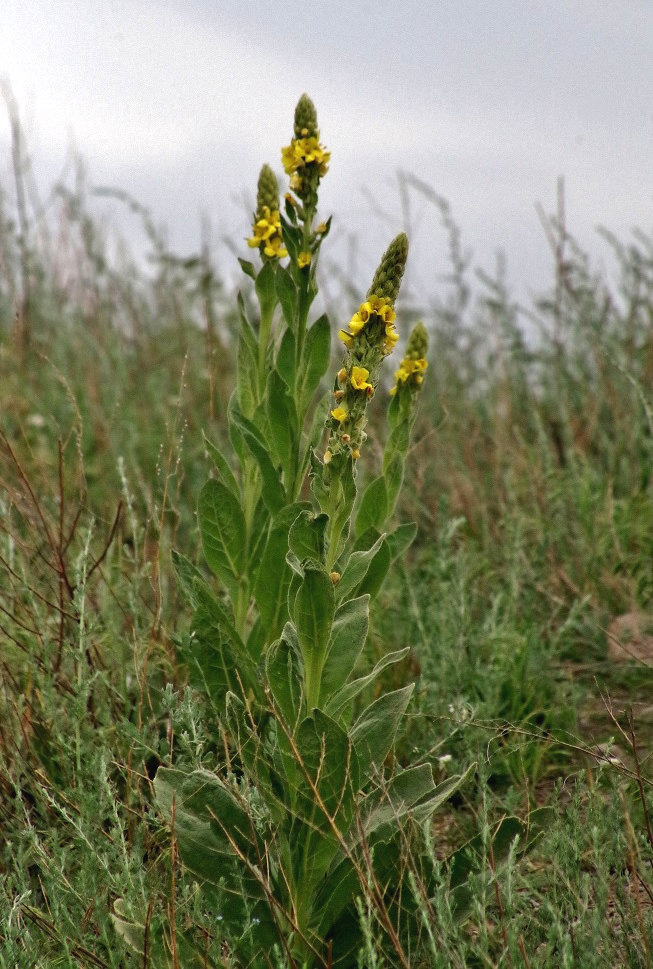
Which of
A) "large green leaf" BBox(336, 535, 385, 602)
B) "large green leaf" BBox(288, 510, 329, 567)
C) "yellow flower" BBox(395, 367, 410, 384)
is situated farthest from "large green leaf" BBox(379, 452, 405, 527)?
"large green leaf" BBox(288, 510, 329, 567)

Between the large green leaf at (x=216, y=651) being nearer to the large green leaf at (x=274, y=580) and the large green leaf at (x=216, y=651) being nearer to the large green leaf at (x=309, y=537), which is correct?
the large green leaf at (x=274, y=580)

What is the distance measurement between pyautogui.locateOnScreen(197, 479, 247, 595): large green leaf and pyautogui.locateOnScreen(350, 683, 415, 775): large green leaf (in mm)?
655

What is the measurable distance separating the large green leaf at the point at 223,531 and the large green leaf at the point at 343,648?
0.60m

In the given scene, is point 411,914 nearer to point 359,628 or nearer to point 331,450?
point 359,628

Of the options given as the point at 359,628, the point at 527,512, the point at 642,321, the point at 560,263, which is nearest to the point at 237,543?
the point at 359,628

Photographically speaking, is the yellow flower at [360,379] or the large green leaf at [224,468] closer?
the yellow flower at [360,379]

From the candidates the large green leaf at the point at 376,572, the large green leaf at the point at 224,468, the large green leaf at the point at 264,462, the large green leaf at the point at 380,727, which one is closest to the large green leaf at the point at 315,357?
the large green leaf at the point at 264,462

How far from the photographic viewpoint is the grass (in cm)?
174

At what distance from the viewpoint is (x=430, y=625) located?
9.16 feet

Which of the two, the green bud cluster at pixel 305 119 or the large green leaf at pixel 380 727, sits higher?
the green bud cluster at pixel 305 119

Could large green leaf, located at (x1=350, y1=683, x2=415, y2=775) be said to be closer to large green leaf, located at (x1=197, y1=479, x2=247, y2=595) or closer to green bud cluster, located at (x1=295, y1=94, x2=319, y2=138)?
large green leaf, located at (x1=197, y1=479, x2=247, y2=595)

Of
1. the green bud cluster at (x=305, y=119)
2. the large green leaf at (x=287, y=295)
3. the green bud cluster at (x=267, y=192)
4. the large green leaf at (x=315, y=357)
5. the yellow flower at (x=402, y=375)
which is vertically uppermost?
the green bud cluster at (x=305, y=119)

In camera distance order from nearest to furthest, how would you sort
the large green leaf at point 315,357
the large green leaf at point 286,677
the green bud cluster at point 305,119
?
1. the large green leaf at point 286,677
2. the green bud cluster at point 305,119
3. the large green leaf at point 315,357

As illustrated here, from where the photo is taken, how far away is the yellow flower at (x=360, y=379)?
1.61m
